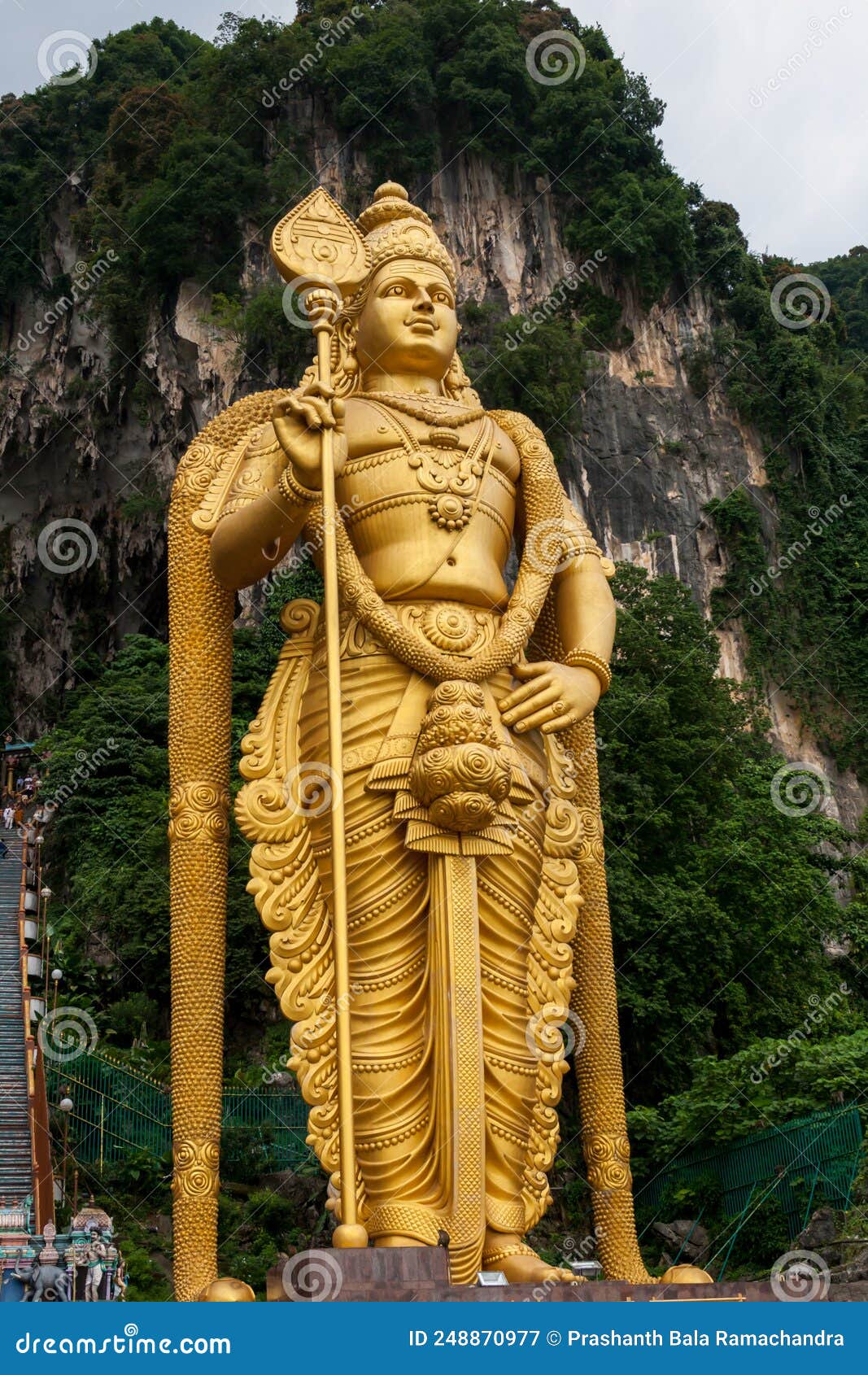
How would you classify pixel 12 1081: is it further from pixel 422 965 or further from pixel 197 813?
pixel 422 965

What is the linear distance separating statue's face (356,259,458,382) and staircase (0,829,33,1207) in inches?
203

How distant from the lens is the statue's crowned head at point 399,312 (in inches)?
263

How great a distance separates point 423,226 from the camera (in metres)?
6.95

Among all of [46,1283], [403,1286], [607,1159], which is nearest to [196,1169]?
[46,1283]

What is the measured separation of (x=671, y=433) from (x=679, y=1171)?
16039mm

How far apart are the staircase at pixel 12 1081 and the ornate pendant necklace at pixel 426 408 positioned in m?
5.02

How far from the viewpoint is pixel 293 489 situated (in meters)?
6.01

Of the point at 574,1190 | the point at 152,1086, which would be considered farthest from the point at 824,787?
the point at 152,1086

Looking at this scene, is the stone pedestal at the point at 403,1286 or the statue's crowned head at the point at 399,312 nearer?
the stone pedestal at the point at 403,1286

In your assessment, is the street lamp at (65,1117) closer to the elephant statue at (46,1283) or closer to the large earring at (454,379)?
the elephant statue at (46,1283)

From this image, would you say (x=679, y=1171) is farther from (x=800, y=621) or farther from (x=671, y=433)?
(x=671, y=433)

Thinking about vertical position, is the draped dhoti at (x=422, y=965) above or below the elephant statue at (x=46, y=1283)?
above

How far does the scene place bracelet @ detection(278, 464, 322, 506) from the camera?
19.7 ft

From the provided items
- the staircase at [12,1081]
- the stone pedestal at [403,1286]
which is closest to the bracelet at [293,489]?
the stone pedestal at [403,1286]
